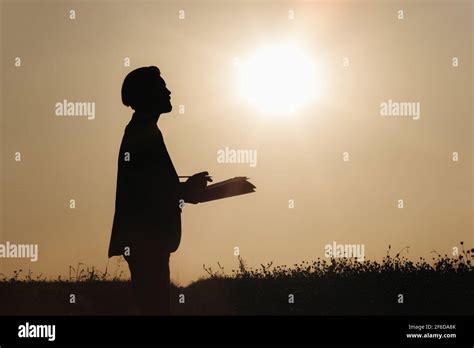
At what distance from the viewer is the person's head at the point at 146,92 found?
480 inches

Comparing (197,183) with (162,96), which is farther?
(162,96)

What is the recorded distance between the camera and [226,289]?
40.0 feet

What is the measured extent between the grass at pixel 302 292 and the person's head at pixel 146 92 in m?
1.98

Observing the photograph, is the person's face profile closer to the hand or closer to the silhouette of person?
the silhouette of person

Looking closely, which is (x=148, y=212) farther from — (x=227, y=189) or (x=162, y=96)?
(x=162, y=96)

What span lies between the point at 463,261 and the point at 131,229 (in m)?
3.97

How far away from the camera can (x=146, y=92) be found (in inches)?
480

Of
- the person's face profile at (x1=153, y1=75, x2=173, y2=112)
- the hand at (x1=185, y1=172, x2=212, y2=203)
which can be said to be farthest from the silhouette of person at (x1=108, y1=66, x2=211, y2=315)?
the person's face profile at (x1=153, y1=75, x2=173, y2=112)

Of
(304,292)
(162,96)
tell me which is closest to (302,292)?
(304,292)

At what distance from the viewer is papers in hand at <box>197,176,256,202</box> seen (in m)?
11.7

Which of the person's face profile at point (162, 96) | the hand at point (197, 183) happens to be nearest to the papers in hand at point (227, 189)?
the hand at point (197, 183)

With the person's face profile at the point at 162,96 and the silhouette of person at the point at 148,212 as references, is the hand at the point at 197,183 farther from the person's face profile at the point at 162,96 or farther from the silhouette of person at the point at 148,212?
the person's face profile at the point at 162,96

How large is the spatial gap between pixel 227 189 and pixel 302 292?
1555 millimetres

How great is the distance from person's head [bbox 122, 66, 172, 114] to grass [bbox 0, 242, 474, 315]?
1981mm
